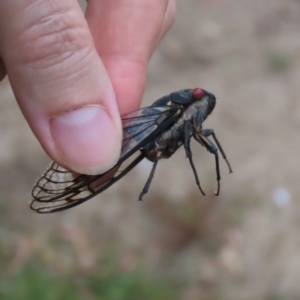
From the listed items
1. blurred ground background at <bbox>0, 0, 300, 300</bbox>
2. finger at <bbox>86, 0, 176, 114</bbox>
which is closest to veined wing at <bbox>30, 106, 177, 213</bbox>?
finger at <bbox>86, 0, 176, 114</bbox>

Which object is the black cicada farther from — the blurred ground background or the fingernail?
→ the blurred ground background

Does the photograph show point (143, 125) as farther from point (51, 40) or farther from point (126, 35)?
point (126, 35)

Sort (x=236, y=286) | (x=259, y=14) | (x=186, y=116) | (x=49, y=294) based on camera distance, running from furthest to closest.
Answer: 1. (x=259, y=14)
2. (x=236, y=286)
3. (x=49, y=294)
4. (x=186, y=116)

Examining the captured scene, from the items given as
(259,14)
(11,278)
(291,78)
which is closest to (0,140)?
(11,278)

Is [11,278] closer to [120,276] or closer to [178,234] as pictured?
[120,276]

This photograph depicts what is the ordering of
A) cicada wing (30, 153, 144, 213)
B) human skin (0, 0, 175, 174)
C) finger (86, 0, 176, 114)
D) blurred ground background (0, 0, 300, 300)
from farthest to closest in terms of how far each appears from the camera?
blurred ground background (0, 0, 300, 300)
finger (86, 0, 176, 114)
cicada wing (30, 153, 144, 213)
human skin (0, 0, 175, 174)

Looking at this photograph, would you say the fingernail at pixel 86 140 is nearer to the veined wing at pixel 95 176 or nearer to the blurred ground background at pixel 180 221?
the veined wing at pixel 95 176

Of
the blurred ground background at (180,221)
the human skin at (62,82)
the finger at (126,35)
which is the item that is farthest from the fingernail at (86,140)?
the blurred ground background at (180,221)
